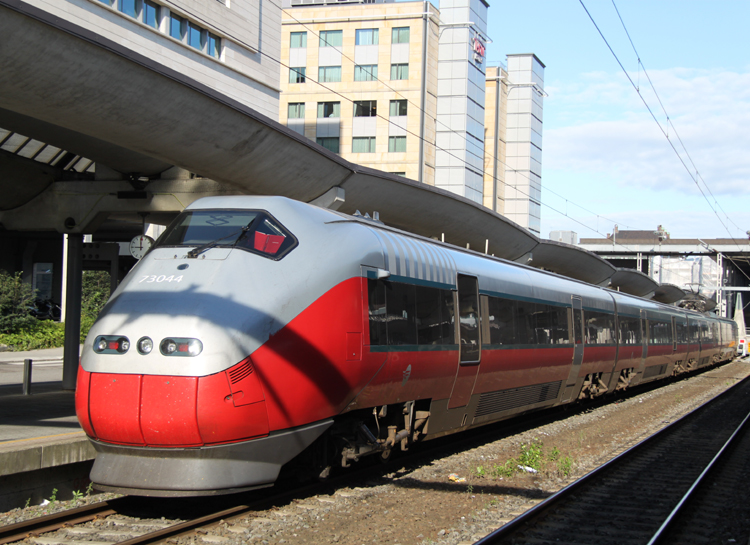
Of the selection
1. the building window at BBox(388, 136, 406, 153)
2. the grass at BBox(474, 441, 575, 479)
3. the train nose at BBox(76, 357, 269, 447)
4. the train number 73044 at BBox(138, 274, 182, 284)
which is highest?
the building window at BBox(388, 136, 406, 153)

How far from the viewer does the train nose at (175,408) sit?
595 centimetres

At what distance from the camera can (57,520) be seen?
622cm

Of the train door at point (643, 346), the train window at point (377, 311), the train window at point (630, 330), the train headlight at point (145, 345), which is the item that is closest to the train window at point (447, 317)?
the train window at point (377, 311)

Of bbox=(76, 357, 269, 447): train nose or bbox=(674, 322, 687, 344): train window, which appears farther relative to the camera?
bbox=(674, 322, 687, 344): train window

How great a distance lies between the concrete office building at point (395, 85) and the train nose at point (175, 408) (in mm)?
48499

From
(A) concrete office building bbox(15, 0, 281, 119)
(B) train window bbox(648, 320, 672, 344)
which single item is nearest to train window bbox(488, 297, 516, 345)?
(B) train window bbox(648, 320, 672, 344)

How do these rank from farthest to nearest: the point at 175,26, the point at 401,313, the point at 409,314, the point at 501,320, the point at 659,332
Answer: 1. the point at 175,26
2. the point at 659,332
3. the point at 501,320
4. the point at 409,314
5. the point at 401,313

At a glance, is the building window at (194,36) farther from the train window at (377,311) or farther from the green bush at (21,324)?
the train window at (377,311)

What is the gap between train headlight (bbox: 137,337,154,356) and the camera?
240 inches

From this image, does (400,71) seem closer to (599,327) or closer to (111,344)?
(599,327)

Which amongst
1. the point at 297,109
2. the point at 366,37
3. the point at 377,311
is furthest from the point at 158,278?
the point at 366,37

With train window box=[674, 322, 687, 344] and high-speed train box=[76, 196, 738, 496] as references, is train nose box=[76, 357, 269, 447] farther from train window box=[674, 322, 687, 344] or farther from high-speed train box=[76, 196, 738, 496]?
train window box=[674, 322, 687, 344]

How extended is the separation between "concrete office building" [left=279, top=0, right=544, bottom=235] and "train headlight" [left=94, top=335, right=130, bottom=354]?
158 ft

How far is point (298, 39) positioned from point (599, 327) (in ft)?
150
